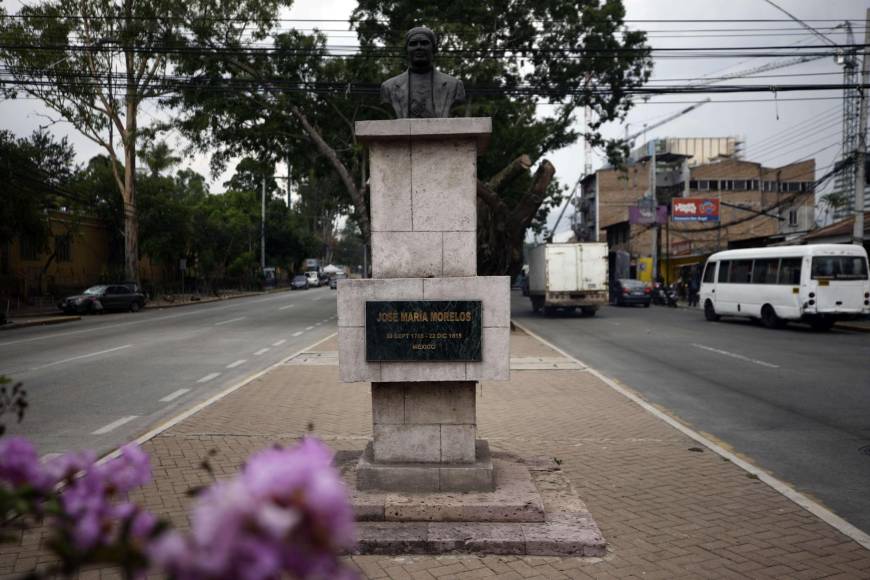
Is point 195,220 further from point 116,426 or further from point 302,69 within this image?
point 116,426

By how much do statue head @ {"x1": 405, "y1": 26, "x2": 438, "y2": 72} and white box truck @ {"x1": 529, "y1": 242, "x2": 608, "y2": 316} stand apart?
2079cm

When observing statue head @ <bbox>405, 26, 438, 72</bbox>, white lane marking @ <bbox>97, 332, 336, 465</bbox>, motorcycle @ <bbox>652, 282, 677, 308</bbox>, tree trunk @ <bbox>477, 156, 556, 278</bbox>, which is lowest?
white lane marking @ <bbox>97, 332, 336, 465</bbox>

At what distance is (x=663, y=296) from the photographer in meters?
36.4

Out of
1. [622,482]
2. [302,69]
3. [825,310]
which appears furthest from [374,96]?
[622,482]

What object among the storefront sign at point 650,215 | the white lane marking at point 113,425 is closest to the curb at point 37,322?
the white lane marking at point 113,425

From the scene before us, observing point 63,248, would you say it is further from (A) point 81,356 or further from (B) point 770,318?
(B) point 770,318

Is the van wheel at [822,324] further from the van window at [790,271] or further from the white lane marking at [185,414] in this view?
the white lane marking at [185,414]

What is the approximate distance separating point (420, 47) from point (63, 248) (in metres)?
39.0

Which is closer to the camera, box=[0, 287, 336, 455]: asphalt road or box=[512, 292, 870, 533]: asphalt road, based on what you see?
box=[512, 292, 870, 533]: asphalt road

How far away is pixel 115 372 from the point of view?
11602mm

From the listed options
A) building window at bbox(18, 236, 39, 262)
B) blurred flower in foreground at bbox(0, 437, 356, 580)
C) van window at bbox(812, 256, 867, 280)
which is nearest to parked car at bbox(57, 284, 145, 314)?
building window at bbox(18, 236, 39, 262)

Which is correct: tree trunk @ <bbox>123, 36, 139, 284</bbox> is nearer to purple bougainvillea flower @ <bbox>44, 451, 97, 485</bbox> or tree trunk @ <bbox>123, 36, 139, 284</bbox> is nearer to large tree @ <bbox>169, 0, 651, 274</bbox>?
large tree @ <bbox>169, 0, 651, 274</bbox>

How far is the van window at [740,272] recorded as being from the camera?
2161cm

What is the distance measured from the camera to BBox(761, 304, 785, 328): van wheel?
20.3 m
